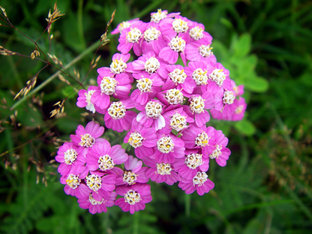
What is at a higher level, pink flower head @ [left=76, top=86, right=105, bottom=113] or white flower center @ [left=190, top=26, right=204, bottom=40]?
white flower center @ [left=190, top=26, right=204, bottom=40]

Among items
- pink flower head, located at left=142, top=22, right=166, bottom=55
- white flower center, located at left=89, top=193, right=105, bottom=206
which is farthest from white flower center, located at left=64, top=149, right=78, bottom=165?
pink flower head, located at left=142, top=22, right=166, bottom=55

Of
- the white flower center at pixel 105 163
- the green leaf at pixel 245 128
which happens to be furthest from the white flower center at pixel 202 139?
the green leaf at pixel 245 128

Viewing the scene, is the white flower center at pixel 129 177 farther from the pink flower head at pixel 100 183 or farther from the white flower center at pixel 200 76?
the white flower center at pixel 200 76

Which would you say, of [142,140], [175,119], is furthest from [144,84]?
[142,140]

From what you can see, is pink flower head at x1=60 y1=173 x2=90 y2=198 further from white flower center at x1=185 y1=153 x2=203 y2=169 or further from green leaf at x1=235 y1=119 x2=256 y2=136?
green leaf at x1=235 y1=119 x2=256 y2=136

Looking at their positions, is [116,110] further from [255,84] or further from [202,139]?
[255,84]

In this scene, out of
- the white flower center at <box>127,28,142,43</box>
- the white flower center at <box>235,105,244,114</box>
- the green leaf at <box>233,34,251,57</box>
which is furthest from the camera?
the green leaf at <box>233,34,251,57</box>

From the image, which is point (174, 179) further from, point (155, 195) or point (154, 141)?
point (155, 195)
